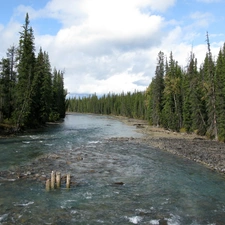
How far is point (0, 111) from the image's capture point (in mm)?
45969

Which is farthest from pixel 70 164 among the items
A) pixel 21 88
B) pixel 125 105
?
pixel 125 105

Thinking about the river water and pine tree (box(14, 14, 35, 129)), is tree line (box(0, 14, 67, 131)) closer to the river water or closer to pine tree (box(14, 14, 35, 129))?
pine tree (box(14, 14, 35, 129))

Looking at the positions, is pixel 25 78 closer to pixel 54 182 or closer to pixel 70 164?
pixel 70 164

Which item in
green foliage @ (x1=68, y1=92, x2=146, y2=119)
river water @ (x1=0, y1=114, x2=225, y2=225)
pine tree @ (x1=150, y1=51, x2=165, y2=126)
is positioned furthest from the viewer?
green foliage @ (x1=68, y1=92, x2=146, y2=119)

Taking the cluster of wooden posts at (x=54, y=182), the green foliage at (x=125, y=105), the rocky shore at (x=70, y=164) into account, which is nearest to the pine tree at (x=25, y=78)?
the rocky shore at (x=70, y=164)

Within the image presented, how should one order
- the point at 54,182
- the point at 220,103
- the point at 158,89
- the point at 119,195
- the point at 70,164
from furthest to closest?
the point at 158,89
the point at 220,103
the point at 70,164
the point at 54,182
the point at 119,195

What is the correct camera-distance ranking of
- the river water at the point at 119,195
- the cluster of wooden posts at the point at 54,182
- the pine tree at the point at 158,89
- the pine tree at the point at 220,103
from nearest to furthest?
the river water at the point at 119,195 → the cluster of wooden posts at the point at 54,182 → the pine tree at the point at 220,103 → the pine tree at the point at 158,89

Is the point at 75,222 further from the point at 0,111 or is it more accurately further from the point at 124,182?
the point at 0,111

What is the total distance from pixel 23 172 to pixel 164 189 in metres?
11.3

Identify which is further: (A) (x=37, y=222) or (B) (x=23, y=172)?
(B) (x=23, y=172)

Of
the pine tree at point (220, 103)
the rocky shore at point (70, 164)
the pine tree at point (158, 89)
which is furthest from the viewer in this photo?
the pine tree at point (158, 89)

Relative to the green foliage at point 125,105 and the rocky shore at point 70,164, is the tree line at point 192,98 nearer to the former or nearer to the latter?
the rocky shore at point 70,164

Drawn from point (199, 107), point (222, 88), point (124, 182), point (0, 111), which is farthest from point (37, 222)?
point (199, 107)

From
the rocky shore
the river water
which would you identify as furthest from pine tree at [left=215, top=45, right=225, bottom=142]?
the river water
